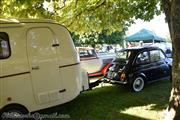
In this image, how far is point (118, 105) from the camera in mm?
9109

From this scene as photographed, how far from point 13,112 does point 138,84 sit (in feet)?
18.4

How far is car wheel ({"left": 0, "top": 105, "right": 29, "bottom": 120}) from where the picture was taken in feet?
21.7

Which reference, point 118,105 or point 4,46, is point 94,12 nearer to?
point 118,105

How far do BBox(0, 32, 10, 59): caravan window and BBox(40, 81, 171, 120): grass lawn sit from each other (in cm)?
240

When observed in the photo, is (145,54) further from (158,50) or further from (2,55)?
(2,55)

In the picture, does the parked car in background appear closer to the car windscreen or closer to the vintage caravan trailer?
the car windscreen

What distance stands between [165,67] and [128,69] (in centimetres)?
207

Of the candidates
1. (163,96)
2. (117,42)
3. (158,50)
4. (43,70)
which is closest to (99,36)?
(117,42)

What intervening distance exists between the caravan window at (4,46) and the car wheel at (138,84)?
5.40 m

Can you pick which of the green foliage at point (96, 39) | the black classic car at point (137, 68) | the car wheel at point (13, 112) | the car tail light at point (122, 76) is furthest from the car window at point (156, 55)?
the green foliage at point (96, 39)

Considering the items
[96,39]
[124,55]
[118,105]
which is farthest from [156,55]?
[96,39]

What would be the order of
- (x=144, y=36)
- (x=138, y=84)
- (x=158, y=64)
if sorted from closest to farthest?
(x=138, y=84) < (x=158, y=64) < (x=144, y=36)

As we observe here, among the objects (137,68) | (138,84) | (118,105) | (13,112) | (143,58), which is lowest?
(118,105)

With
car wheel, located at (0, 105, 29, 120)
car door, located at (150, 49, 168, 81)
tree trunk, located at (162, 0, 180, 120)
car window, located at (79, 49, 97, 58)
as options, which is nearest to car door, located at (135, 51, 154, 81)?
car door, located at (150, 49, 168, 81)
